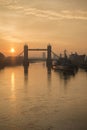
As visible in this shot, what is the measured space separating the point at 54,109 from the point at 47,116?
2.31 metres

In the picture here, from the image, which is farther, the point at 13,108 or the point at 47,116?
the point at 13,108

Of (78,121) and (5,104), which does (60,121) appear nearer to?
(78,121)

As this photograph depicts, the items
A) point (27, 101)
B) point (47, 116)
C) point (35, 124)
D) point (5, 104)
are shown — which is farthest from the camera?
point (27, 101)

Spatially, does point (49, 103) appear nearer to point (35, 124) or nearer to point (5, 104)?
point (5, 104)

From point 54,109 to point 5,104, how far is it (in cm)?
416

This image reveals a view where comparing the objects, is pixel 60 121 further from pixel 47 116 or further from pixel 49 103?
pixel 49 103

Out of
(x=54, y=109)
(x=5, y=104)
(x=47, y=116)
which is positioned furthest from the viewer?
(x=5, y=104)

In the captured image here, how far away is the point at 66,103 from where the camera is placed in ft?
78.8

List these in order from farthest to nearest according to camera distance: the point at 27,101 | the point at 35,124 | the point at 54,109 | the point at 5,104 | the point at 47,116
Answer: the point at 27,101 → the point at 5,104 → the point at 54,109 → the point at 47,116 → the point at 35,124

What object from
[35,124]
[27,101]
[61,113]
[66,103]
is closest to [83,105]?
[66,103]

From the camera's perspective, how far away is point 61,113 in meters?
20.1

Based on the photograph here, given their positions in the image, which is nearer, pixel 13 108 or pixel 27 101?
pixel 13 108

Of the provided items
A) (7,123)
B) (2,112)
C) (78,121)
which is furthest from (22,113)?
(78,121)

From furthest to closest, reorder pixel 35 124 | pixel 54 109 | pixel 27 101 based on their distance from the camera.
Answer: pixel 27 101 → pixel 54 109 → pixel 35 124
